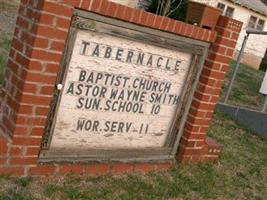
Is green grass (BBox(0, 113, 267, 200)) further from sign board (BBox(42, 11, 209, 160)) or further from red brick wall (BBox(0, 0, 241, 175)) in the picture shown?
sign board (BBox(42, 11, 209, 160))

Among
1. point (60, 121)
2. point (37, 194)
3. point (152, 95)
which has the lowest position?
point (37, 194)

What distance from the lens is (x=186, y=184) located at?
5.77 metres

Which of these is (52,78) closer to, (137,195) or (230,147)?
(137,195)

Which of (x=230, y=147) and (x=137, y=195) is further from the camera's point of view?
(x=230, y=147)

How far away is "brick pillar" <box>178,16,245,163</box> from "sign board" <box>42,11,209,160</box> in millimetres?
177

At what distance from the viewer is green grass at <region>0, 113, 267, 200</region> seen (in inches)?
183

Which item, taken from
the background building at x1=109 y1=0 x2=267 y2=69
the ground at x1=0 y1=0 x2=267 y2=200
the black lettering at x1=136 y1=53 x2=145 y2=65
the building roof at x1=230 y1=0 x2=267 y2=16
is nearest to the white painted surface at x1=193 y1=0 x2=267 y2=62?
the background building at x1=109 y1=0 x2=267 y2=69

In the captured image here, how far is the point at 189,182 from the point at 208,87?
1168 millimetres

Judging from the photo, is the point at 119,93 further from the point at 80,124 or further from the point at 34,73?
the point at 34,73

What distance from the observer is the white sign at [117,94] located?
15.9 feet

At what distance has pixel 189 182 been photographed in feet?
19.2

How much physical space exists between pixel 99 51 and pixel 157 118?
4.24 ft

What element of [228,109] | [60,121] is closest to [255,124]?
[228,109]

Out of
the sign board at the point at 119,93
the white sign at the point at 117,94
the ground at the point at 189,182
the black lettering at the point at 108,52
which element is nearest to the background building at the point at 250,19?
the ground at the point at 189,182
